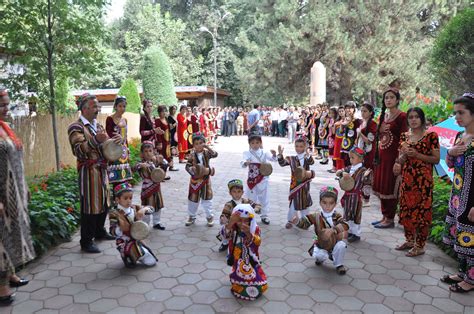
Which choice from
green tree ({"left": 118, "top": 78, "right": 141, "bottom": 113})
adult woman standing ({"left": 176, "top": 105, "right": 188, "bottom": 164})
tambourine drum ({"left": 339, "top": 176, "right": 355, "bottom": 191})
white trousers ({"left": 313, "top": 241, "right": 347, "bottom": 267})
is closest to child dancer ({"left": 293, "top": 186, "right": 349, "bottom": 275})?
white trousers ({"left": 313, "top": 241, "right": 347, "bottom": 267})

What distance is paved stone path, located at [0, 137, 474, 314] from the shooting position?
12.5 feet

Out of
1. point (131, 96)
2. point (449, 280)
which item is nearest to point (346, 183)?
point (449, 280)

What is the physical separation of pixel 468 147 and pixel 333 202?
1.45 meters

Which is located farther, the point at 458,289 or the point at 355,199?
the point at 355,199

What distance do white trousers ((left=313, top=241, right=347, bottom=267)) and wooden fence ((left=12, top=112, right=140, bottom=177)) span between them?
6.48 metres

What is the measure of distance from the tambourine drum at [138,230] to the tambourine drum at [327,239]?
6.35 feet

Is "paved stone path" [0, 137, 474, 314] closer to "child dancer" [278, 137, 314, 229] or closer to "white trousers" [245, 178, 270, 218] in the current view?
"child dancer" [278, 137, 314, 229]

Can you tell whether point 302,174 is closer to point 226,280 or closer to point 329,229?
point 329,229

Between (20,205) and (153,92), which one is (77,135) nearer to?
(20,205)

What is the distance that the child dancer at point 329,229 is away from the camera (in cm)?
→ 439

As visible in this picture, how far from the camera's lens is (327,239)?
4359 millimetres

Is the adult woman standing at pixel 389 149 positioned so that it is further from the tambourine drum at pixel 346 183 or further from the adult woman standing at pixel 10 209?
the adult woman standing at pixel 10 209

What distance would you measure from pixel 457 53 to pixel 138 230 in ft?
37.1

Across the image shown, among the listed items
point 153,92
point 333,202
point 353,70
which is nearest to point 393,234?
point 333,202
